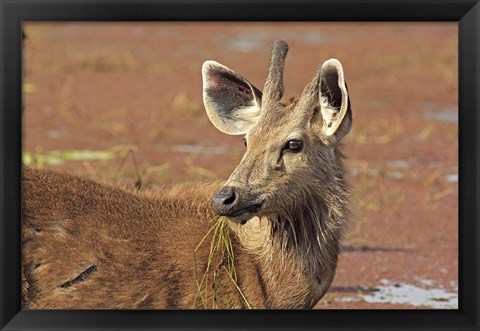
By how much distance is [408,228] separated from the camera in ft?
36.5

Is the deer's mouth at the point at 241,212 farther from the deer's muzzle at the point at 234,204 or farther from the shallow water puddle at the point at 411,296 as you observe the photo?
the shallow water puddle at the point at 411,296

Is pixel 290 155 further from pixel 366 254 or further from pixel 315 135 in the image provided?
pixel 366 254

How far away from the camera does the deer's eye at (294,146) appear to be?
254 inches

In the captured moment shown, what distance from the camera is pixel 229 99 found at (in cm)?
698

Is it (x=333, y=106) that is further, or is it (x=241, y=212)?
(x=333, y=106)

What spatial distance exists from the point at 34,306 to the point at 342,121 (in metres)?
2.26

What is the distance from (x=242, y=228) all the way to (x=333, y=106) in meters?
1.06

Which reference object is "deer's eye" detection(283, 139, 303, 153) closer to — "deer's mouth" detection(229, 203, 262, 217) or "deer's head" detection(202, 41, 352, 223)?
"deer's head" detection(202, 41, 352, 223)

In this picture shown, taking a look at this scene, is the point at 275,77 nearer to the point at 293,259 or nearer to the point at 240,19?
the point at 240,19

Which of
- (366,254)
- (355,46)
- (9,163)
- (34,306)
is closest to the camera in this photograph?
(9,163)

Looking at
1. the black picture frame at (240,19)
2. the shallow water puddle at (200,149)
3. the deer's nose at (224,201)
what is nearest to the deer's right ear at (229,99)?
the deer's nose at (224,201)

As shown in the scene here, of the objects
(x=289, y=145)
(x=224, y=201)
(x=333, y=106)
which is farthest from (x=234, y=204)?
(x=333, y=106)

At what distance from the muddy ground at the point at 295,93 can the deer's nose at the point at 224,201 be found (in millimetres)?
1214

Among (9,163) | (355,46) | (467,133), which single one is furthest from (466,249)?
(355,46)
